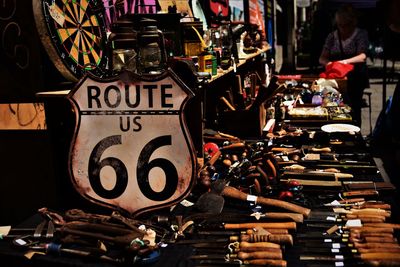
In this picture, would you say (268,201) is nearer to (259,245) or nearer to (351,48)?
(259,245)

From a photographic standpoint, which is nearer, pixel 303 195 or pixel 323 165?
pixel 303 195

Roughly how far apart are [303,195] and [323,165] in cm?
60

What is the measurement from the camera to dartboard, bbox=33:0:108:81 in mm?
2266

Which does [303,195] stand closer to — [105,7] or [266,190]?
[266,190]

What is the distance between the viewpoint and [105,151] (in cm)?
203

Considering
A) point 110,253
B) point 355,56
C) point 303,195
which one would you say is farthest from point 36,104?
point 355,56

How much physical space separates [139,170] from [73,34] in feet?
3.15

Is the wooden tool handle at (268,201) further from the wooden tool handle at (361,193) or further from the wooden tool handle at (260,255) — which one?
the wooden tool handle at (260,255)

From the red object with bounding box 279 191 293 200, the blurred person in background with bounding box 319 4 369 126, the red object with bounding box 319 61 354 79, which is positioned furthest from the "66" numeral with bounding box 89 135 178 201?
the blurred person in background with bounding box 319 4 369 126

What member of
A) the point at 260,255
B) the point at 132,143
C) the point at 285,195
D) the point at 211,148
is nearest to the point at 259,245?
the point at 260,255

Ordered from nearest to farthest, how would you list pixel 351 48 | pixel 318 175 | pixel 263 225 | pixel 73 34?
pixel 263 225 < pixel 73 34 < pixel 318 175 < pixel 351 48

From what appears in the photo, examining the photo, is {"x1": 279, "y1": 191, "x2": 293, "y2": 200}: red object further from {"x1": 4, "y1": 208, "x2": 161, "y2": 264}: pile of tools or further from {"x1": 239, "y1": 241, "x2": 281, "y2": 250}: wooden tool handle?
{"x1": 4, "y1": 208, "x2": 161, "y2": 264}: pile of tools

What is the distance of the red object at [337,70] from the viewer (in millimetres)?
6468

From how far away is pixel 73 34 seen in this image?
247 centimetres
